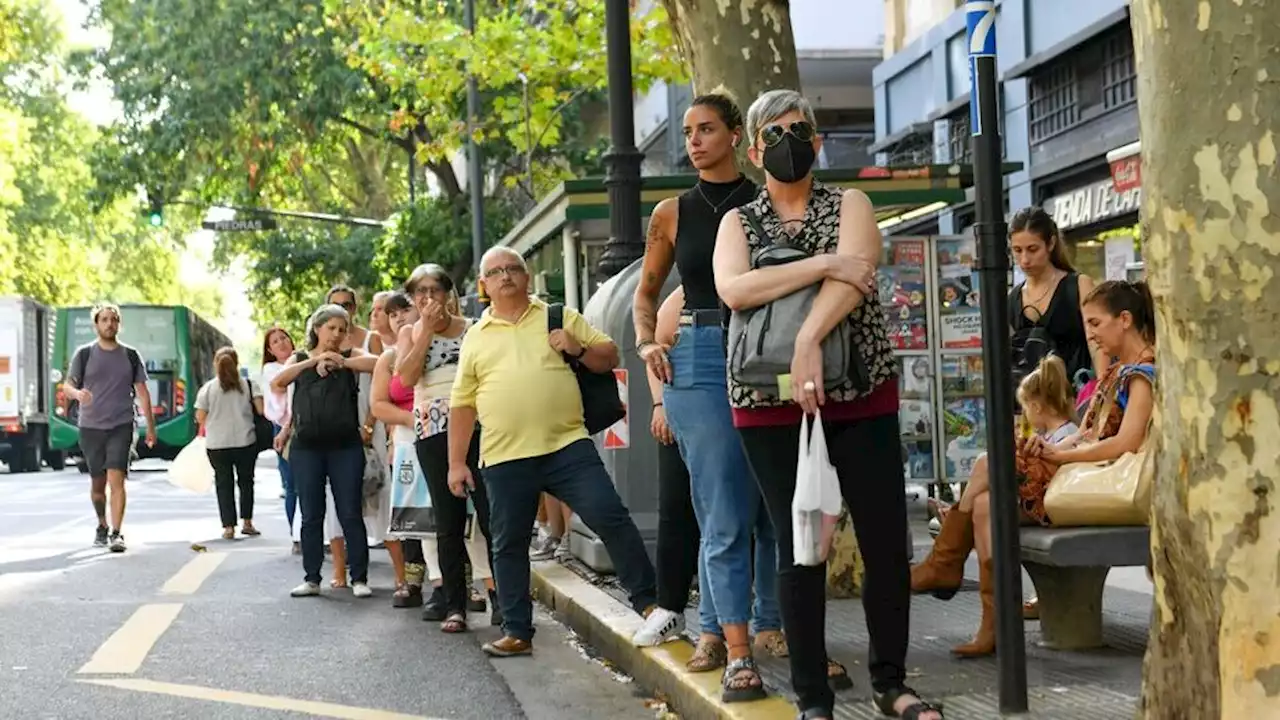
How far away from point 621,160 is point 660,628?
4.24 m

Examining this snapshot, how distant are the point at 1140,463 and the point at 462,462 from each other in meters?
3.18

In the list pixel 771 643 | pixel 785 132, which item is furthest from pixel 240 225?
pixel 785 132

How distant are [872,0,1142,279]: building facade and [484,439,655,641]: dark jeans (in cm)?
929

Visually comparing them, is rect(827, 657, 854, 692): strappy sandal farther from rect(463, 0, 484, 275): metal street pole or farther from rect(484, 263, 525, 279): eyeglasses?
rect(463, 0, 484, 275): metal street pole

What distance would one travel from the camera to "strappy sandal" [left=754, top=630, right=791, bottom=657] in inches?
264

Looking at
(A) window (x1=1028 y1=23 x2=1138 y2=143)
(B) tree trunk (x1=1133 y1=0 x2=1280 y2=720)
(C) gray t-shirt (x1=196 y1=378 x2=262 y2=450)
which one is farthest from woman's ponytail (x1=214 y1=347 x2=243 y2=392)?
(B) tree trunk (x1=1133 y1=0 x2=1280 y2=720)

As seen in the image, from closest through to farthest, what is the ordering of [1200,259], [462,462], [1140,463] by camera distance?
[1200,259]
[1140,463]
[462,462]

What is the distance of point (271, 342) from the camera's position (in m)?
14.2

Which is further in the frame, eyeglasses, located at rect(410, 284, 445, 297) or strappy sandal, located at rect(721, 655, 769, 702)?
eyeglasses, located at rect(410, 284, 445, 297)

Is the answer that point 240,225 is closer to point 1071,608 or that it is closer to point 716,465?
point 1071,608

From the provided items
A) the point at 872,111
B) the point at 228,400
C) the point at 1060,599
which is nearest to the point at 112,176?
the point at 872,111

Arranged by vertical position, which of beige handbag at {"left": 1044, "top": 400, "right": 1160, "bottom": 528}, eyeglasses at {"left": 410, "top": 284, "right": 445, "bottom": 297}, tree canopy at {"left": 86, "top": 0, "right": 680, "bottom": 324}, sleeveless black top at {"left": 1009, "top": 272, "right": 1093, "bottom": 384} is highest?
tree canopy at {"left": 86, "top": 0, "right": 680, "bottom": 324}

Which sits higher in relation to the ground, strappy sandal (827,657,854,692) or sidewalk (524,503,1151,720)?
strappy sandal (827,657,854,692)

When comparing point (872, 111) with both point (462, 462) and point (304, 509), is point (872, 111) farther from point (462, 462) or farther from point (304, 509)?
point (462, 462)
